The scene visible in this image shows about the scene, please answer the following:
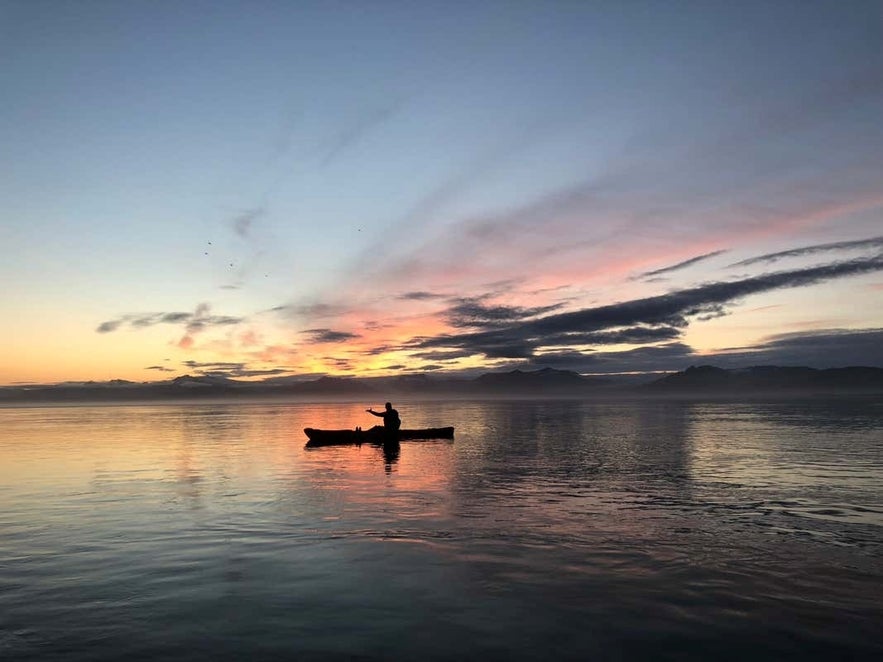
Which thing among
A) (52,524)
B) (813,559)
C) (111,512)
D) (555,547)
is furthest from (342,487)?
(813,559)

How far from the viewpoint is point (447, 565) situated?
644 inches

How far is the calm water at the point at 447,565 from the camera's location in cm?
1142

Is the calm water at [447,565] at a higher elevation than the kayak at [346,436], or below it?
below

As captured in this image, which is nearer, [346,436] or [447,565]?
[447,565]

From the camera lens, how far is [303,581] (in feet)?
49.6

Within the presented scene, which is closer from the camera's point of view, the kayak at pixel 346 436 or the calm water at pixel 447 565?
the calm water at pixel 447 565

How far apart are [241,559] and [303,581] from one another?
3060 mm

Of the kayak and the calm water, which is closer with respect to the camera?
the calm water

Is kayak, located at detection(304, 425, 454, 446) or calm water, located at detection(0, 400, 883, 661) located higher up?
kayak, located at detection(304, 425, 454, 446)

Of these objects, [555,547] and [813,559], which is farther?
[555,547]

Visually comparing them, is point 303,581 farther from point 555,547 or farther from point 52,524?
point 52,524

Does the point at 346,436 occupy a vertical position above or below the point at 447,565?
above

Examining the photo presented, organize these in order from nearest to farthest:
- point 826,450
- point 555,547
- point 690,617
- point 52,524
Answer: point 690,617 < point 555,547 < point 52,524 < point 826,450

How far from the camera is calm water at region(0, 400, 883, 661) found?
11422 mm
